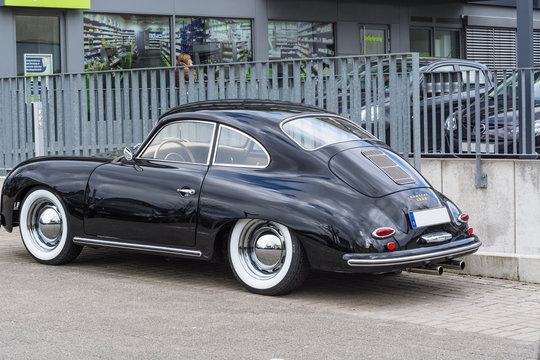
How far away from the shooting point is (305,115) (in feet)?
26.2

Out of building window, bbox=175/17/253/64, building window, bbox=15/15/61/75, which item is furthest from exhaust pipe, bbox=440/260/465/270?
building window, bbox=175/17/253/64

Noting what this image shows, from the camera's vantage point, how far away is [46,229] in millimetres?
8656

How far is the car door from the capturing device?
7727 millimetres

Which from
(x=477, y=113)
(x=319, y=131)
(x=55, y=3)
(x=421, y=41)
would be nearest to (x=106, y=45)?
(x=55, y=3)

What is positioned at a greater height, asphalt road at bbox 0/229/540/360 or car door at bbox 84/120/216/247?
car door at bbox 84/120/216/247

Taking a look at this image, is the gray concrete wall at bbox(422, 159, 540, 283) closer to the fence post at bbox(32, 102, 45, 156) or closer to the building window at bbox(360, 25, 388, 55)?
the fence post at bbox(32, 102, 45, 156)

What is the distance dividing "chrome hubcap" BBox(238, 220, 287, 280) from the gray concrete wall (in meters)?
2.79

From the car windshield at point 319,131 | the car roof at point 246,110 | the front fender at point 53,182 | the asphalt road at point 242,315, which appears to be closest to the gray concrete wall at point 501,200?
the asphalt road at point 242,315

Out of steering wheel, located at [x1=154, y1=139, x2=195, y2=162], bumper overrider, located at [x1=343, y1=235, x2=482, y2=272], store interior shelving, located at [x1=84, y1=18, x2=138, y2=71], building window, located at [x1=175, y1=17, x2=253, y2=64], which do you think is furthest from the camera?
building window, located at [x1=175, y1=17, x2=253, y2=64]

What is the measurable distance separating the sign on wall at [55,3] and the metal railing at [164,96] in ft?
16.6

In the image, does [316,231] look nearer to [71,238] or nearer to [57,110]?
[71,238]

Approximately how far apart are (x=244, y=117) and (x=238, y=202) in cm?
90

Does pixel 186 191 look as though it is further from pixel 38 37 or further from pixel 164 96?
pixel 38 37

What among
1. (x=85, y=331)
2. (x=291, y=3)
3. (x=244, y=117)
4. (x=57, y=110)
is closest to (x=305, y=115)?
(x=244, y=117)
